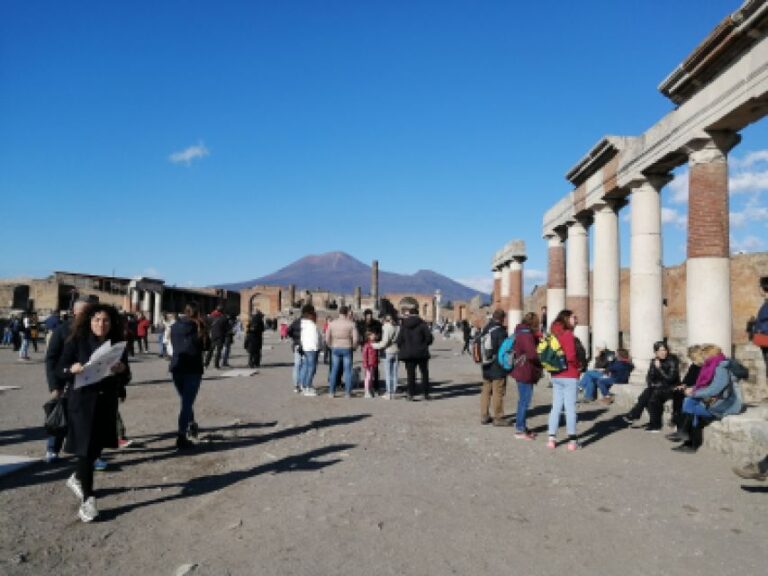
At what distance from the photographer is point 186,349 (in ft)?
23.1

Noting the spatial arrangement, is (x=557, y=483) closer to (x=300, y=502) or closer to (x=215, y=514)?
(x=300, y=502)

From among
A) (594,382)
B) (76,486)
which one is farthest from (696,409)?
(76,486)

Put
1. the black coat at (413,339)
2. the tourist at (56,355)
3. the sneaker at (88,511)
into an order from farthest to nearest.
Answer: the black coat at (413,339)
the tourist at (56,355)
the sneaker at (88,511)

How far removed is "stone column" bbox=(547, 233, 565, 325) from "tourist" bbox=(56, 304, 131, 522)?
14.4m

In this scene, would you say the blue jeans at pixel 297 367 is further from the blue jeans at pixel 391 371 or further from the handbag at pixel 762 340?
the handbag at pixel 762 340

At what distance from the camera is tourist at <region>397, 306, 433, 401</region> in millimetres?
11141

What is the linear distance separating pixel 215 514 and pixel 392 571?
1.72 meters

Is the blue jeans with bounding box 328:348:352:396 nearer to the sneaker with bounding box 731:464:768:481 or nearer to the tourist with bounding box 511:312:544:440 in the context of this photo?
the tourist with bounding box 511:312:544:440

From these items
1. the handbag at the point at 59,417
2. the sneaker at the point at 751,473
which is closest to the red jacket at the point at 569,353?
the sneaker at the point at 751,473

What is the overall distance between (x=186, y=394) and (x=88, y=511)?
2.57 m

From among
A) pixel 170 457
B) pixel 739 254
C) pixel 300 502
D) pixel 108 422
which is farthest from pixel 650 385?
pixel 739 254

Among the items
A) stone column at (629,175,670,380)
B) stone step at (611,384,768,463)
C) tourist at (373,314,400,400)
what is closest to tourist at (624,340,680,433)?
stone step at (611,384,768,463)

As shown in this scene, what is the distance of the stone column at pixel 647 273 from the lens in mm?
11727

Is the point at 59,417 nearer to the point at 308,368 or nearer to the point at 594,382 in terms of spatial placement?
the point at 308,368
